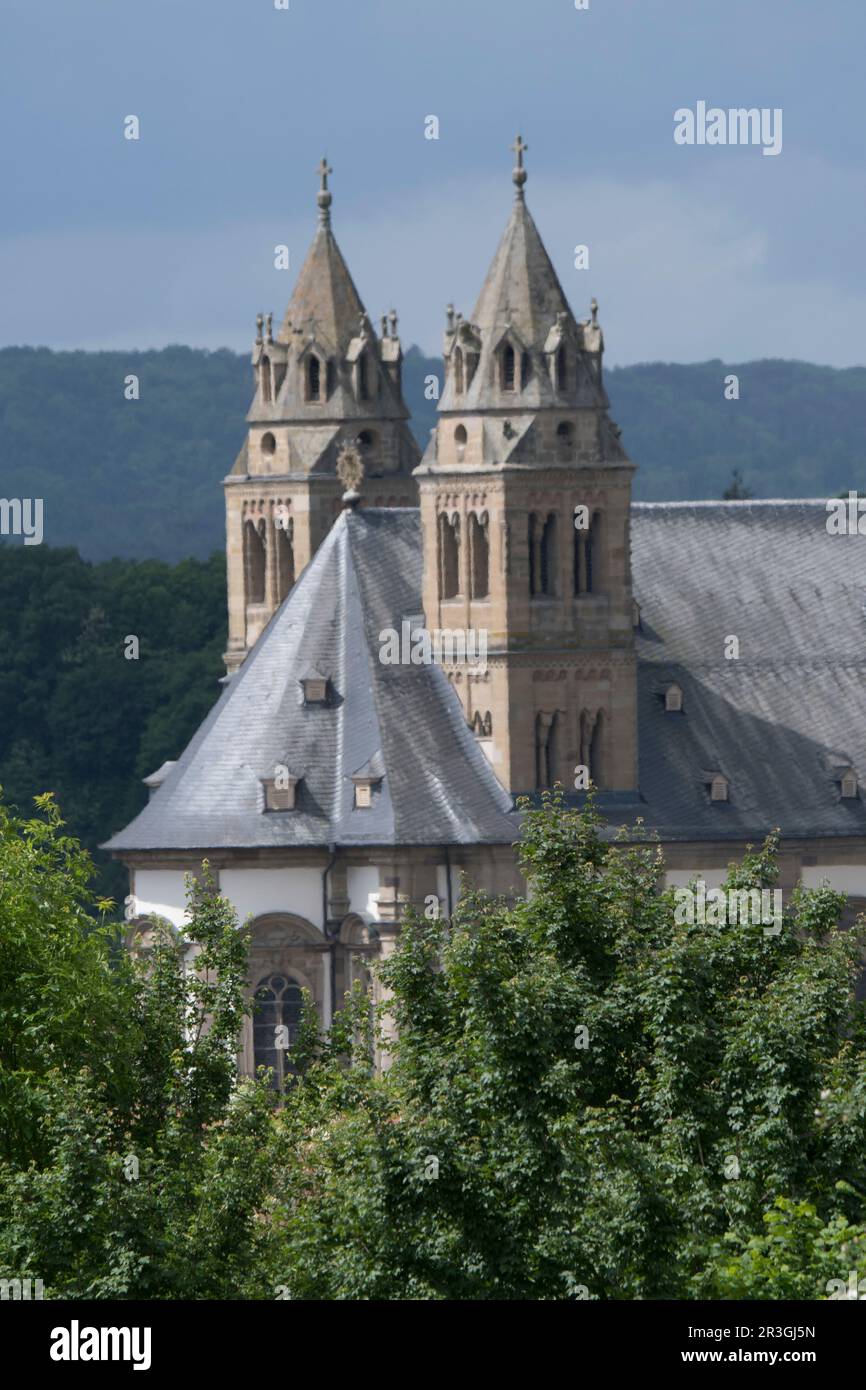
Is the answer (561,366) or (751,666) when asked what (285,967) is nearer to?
(751,666)

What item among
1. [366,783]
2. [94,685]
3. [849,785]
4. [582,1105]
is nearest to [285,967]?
[366,783]

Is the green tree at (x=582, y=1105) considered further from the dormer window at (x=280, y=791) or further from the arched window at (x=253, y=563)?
the arched window at (x=253, y=563)

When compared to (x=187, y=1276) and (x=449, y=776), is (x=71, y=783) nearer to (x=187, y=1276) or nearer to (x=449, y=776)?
(x=449, y=776)

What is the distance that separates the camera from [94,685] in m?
150

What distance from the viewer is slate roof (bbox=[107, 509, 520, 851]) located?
90.3m

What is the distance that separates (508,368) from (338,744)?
10.4 m

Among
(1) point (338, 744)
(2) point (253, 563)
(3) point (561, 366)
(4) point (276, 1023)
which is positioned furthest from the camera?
(2) point (253, 563)

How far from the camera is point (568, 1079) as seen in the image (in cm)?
4931

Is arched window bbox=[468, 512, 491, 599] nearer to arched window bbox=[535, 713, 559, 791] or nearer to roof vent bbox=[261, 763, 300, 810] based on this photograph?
arched window bbox=[535, 713, 559, 791]

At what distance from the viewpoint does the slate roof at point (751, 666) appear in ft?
308

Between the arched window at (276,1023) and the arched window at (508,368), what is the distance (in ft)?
52.0

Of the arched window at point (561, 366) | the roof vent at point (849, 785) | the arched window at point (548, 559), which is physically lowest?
the roof vent at point (849, 785)

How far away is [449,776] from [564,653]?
14.4 ft

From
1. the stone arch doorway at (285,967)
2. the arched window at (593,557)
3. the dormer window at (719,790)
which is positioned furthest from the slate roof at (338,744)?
the dormer window at (719,790)
